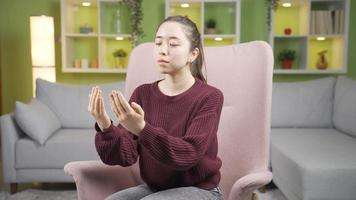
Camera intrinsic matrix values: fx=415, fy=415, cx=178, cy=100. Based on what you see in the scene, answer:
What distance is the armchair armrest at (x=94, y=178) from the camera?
149 centimetres

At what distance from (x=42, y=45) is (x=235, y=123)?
2917 millimetres

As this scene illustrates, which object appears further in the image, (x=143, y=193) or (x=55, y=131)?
(x=55, y=131)

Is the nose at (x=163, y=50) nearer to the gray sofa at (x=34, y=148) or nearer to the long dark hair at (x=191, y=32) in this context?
the long dark hair at (x=191, y=32)

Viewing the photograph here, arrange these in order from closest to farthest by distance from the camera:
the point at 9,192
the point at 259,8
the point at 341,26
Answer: the point at 9,192 → the point at 341,26 → the point at 259,8

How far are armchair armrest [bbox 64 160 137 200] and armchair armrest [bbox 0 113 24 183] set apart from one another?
5.74 ft

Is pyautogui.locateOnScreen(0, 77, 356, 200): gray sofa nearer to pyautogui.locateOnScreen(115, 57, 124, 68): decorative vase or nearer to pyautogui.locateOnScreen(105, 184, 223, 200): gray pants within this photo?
pyautogui.locateOnScreen(115, 57, 124, 68): decorative vase

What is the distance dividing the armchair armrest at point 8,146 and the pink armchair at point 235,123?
157cm

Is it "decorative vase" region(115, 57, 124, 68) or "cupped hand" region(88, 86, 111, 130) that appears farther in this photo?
"decorative vase" region(115, 57, 124, 68)

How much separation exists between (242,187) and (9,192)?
227cm

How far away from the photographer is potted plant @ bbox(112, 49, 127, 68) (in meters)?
4.44

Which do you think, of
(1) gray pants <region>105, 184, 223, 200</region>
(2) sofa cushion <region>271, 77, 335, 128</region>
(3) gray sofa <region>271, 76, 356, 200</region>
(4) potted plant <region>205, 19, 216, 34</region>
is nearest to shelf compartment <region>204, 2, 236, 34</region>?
(4) potted plant <region>205, 19, 216, 34</region>

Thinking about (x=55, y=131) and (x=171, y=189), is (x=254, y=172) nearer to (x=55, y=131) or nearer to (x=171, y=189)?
(x=171, y=189)

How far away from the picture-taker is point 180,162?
46.9 inches

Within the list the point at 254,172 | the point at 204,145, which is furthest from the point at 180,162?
the point at 254,172
